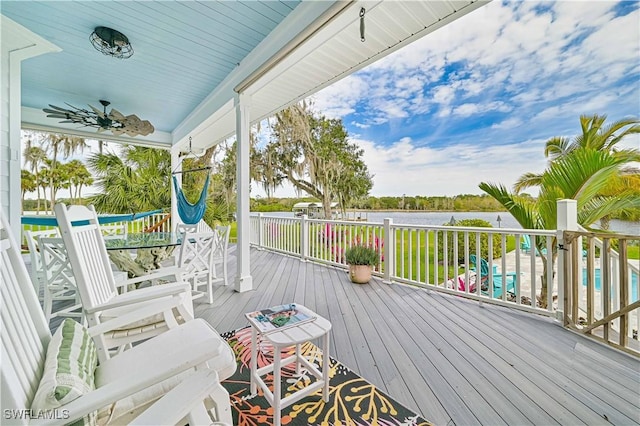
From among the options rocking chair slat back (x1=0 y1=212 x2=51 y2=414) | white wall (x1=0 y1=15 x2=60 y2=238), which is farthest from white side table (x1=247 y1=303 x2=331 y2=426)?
white wall (x1=0 y1=15 x2=60 y2=238)

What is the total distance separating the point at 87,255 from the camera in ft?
5.10

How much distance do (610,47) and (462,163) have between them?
276 inches

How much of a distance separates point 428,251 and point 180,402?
Result: 3698mm

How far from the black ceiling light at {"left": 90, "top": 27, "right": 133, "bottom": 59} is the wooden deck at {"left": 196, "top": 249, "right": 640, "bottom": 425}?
10.1 feet

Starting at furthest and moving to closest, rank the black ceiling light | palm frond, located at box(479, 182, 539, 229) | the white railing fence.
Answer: palm frond, located at box(479, 182, 539, 229) < the black ceiling light < the white railing fence

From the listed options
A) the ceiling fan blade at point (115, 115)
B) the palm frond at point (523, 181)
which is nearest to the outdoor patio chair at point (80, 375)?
the ceiling fan blade at point (115, 115)

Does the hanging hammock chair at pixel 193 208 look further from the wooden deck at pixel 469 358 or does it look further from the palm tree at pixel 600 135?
the palm tree at pixel 600 135

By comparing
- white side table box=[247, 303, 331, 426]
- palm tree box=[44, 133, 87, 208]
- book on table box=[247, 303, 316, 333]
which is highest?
palm tree box=[44, 133, 87, 208]

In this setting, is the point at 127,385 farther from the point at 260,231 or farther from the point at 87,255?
the point at 260,231

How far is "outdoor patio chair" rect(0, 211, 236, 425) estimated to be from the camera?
2.27ft

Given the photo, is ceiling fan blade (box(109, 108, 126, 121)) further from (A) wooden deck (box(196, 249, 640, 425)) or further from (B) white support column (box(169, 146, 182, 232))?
(A) wooden deck (box(196, 249, 640, 425))

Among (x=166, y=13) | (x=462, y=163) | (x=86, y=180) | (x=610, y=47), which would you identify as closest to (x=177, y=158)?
(x=86, y=180)

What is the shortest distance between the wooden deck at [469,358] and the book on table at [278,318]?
2.09 feet

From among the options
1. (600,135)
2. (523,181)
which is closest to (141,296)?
(523,181)
